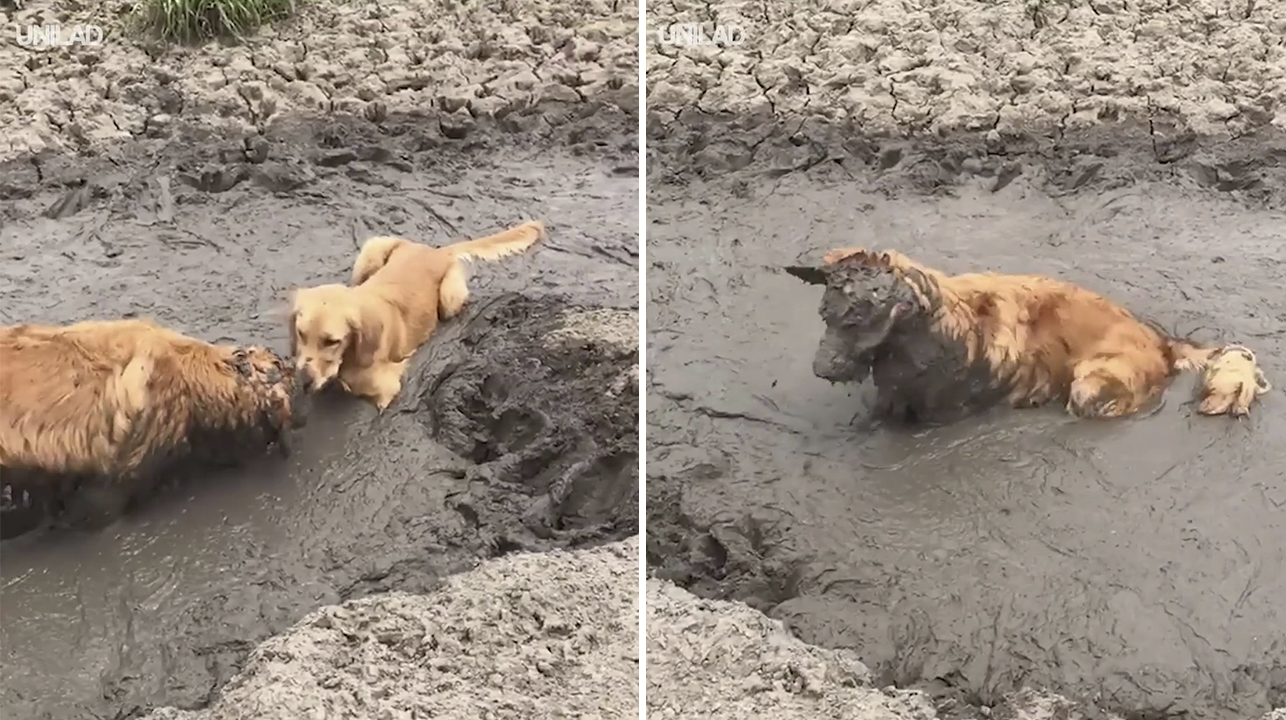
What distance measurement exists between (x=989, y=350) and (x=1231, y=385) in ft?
1.21

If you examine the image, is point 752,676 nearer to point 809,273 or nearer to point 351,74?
point 809,273

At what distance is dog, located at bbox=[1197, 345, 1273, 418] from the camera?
6.07 ft

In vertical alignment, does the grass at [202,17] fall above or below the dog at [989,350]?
above

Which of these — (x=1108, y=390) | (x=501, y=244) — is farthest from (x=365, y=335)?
(x=1108, y=390)

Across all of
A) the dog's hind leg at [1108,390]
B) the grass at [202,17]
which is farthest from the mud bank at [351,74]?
the dog's hind leg at [1108,390]

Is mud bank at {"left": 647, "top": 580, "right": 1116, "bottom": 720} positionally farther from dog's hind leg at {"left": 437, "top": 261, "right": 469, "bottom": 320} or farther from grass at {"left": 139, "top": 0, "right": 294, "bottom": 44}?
grass at {"left": 139, "top": 0, "right": 294, "bottom": 44}

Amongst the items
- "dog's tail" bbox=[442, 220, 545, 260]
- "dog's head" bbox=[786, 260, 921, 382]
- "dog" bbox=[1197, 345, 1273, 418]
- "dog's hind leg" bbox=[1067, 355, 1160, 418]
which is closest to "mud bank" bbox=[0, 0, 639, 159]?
"dog's tail" bbox=[442, 220, 545, 260]

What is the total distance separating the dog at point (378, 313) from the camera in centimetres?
185

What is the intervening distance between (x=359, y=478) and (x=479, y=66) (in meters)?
0.71

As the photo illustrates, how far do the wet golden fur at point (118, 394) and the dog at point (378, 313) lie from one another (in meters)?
0.07

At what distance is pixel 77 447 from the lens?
174 cm

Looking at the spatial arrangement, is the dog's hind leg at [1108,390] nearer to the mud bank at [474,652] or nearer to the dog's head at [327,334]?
the mud bank at [474,652]

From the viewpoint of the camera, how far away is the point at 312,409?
1.83m

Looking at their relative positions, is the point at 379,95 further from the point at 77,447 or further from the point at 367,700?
the point at 367,700
